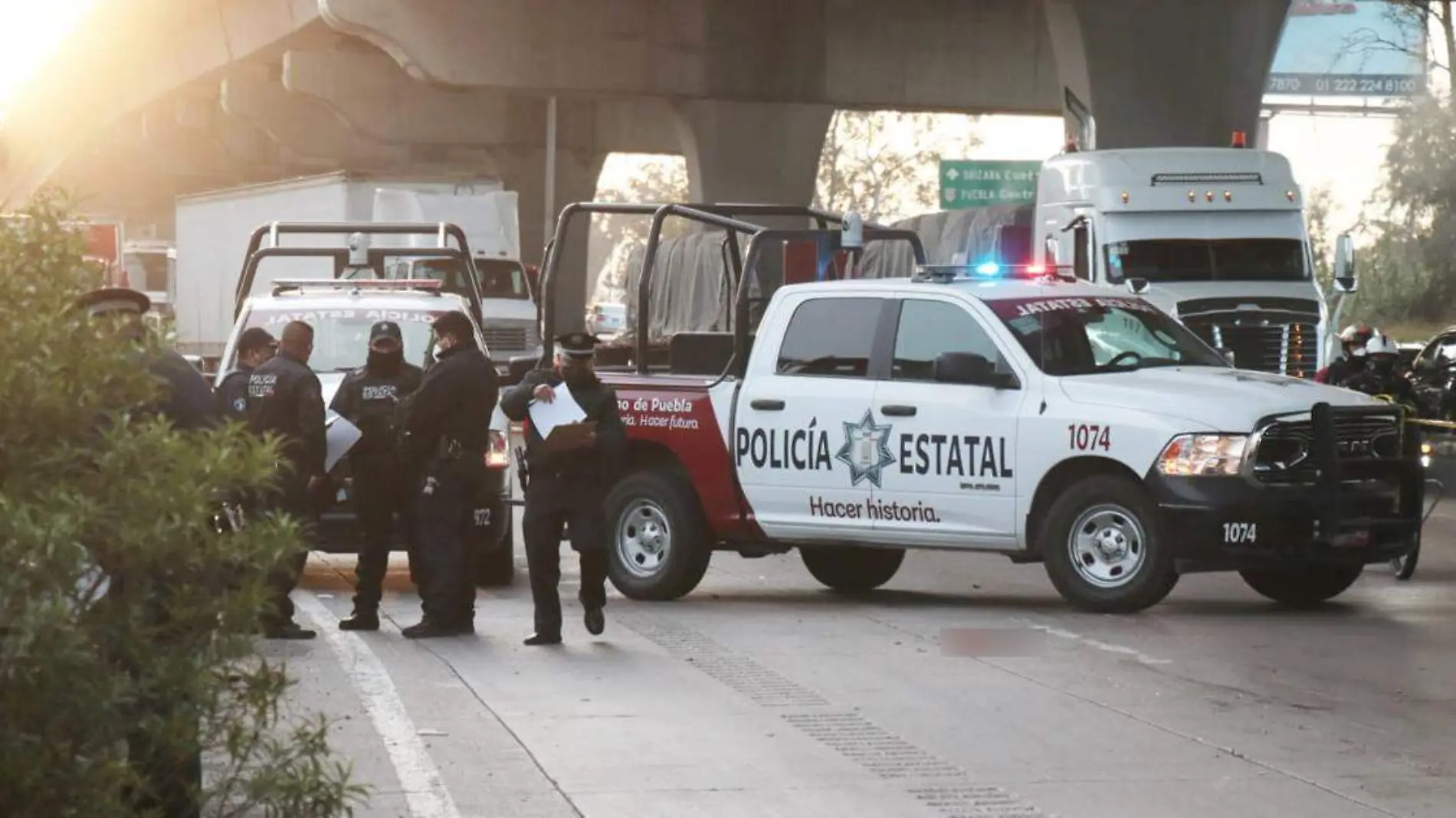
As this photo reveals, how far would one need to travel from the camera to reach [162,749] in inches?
243

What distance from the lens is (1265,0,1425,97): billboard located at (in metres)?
88.1

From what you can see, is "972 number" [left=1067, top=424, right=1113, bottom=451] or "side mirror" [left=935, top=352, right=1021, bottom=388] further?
"side mirror" [left=935, top=352, right=1021, bottom=388]

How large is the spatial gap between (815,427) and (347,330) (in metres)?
3.84

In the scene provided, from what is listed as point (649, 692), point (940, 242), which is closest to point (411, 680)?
point (649, 692)

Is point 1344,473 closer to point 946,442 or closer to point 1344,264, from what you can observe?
point 946,442

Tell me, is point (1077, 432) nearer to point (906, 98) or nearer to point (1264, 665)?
point (1264, 665)

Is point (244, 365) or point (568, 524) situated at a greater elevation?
point (244, 365)

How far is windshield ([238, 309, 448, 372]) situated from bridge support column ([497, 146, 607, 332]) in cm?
4710

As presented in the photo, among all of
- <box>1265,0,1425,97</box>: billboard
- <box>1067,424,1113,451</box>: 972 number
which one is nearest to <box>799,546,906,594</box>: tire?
<box>1067,424,1113,451</box>: 972 number

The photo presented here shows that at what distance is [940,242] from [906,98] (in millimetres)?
7742

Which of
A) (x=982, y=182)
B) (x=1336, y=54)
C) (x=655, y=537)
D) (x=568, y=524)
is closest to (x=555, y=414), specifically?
(x=568, y=524)

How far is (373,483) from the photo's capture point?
14.0 metres

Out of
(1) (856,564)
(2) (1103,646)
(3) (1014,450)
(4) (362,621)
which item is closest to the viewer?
(2) (1103,646)

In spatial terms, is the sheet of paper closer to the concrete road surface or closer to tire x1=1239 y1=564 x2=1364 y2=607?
the concrete road surface
